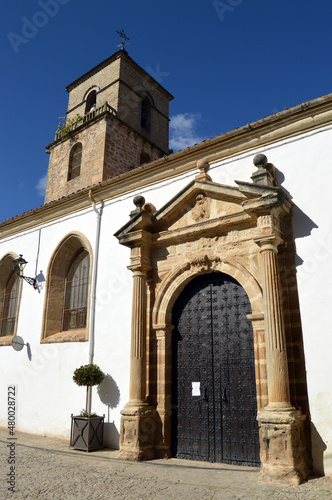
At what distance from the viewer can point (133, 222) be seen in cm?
761

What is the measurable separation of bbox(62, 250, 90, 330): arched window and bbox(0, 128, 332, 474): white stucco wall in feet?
2.09

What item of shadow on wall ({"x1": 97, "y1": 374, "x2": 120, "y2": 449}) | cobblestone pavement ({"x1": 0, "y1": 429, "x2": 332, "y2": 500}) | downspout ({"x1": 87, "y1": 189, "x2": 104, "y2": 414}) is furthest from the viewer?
downspout ({"x1": 87, "y1": 189, "x2": 104, "y2": 414})

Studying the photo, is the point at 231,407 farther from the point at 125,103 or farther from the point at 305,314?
the point at 125,103

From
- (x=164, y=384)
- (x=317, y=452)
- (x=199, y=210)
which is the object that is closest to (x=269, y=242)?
(x=199, y=210)

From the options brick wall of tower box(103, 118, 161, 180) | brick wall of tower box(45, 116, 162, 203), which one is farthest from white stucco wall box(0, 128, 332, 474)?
brick wall of tower box(103, 118, 161, 180)

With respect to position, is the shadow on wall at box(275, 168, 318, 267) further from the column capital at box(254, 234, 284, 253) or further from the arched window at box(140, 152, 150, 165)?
the arched window at box(140, 152, 150, 165)

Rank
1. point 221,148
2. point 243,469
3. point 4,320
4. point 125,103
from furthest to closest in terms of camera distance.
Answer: point 125,103, point 4,320, point 221,148, point 243,469

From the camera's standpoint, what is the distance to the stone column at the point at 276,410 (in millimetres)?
5000

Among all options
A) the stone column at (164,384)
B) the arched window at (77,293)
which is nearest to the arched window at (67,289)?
the arched window at (77,293)

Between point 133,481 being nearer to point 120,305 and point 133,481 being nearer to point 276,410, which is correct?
point 276,410

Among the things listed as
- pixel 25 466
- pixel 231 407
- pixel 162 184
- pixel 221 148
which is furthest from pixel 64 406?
pixel 221 148

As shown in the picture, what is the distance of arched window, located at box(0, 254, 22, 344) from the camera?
11.4 meters

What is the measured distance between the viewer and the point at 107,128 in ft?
47.3

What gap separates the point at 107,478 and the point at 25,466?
146cm
